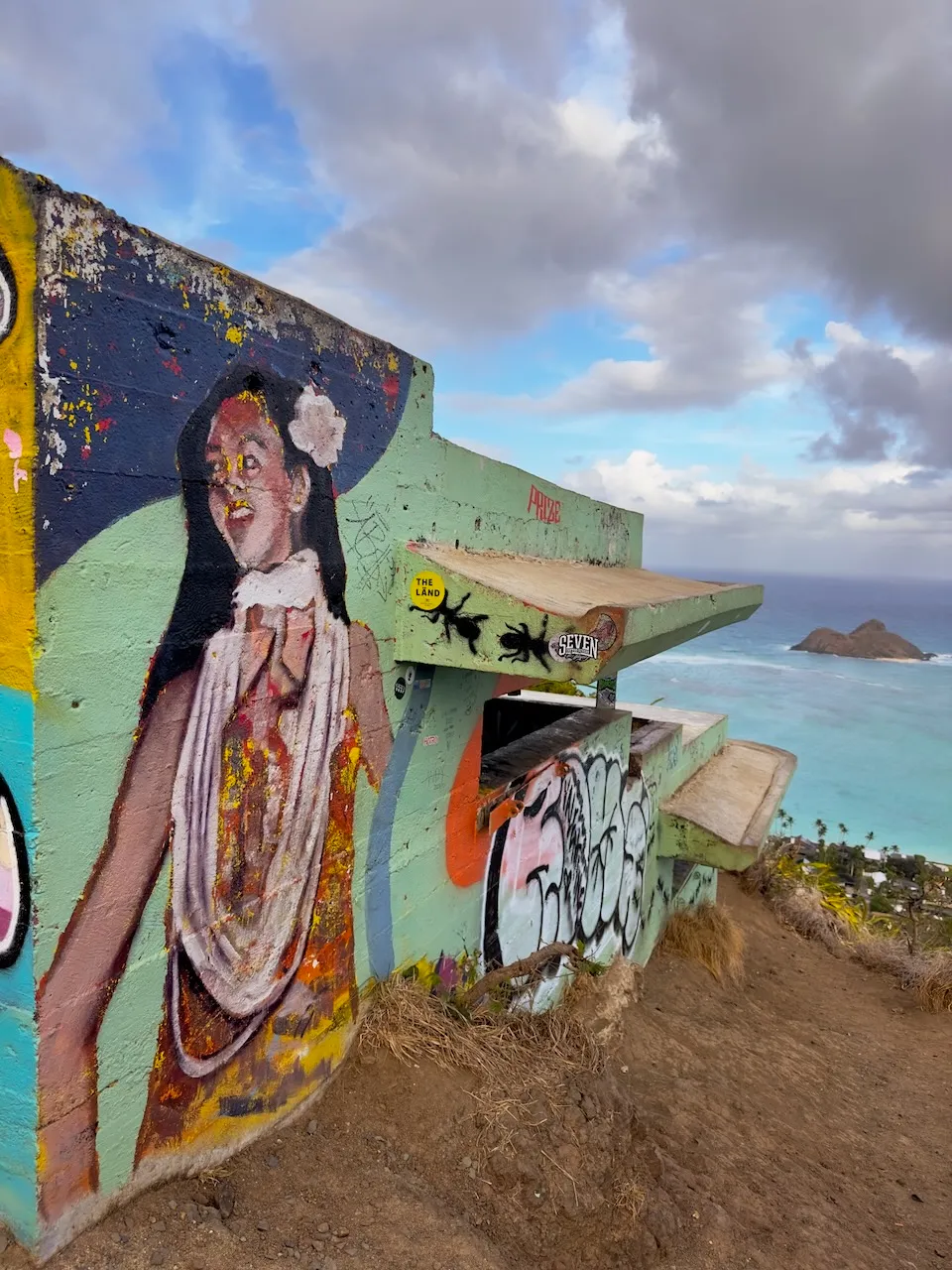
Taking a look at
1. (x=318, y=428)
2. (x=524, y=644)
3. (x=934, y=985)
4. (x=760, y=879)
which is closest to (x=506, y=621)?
(x=524, y=644)

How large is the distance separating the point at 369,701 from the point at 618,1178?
272 cm

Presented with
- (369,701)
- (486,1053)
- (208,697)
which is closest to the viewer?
(208,697)

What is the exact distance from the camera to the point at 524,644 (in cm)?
376

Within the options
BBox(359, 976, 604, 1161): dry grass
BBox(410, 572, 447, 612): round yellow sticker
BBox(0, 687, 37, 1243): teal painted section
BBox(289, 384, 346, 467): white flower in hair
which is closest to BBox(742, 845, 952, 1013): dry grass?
BBox(359, 976, 604, 1161): dry grass

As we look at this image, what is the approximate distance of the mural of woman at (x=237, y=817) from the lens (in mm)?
2691

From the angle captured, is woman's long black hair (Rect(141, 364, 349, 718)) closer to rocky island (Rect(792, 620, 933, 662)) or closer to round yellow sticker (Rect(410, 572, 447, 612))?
round yellow sticker (Rect(410, 572, 447, 612))

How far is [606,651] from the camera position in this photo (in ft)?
12.1

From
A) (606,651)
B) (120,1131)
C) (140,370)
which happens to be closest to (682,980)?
(606,651)

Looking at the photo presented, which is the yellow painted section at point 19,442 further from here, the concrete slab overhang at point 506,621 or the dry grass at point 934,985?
the dry grass at point 934,985

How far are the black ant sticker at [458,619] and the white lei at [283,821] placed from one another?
485 mm

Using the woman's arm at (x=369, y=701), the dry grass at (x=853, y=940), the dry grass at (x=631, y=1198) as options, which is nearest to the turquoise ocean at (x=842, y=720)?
the dry grass at (x=853, y=940)

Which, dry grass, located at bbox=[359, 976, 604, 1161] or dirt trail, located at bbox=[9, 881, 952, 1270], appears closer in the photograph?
dirt trail, located at bbox=[9, 881, 952, 1270]

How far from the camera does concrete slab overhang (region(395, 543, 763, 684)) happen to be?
144 inches

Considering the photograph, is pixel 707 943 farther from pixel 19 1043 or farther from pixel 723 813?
pixel 19 1043
